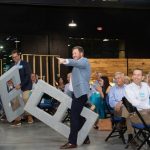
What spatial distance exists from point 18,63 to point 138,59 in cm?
752

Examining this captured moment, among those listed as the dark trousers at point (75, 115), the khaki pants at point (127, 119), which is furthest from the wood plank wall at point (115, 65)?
the khaki pants at point (127, 119)

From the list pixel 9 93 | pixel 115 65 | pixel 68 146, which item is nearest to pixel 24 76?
pixel 9 93

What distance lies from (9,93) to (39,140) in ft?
7.71

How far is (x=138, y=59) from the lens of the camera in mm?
17266

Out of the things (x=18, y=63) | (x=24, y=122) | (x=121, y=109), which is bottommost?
(x=24, y=122)

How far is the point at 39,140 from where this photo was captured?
27.9ft

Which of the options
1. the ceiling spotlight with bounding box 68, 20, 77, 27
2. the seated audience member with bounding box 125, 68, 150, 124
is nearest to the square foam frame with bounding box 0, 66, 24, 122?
the seated audience member with bounding box 125, 68, 150, 124

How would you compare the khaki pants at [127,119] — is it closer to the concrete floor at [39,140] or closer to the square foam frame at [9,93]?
the concrete floor at [39,140]

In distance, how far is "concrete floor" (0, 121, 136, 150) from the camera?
770cm

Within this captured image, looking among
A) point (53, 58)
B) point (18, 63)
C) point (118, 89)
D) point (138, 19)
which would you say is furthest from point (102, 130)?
point (138, 19)

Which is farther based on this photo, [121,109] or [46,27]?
[46,27]

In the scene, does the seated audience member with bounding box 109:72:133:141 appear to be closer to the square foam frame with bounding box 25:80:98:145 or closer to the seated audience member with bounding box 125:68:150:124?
the square foam frame with bounding box 25:80:98:145

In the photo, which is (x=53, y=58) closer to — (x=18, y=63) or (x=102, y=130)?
(x=18, y=63)

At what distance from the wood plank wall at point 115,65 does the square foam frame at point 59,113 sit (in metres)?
8.53
